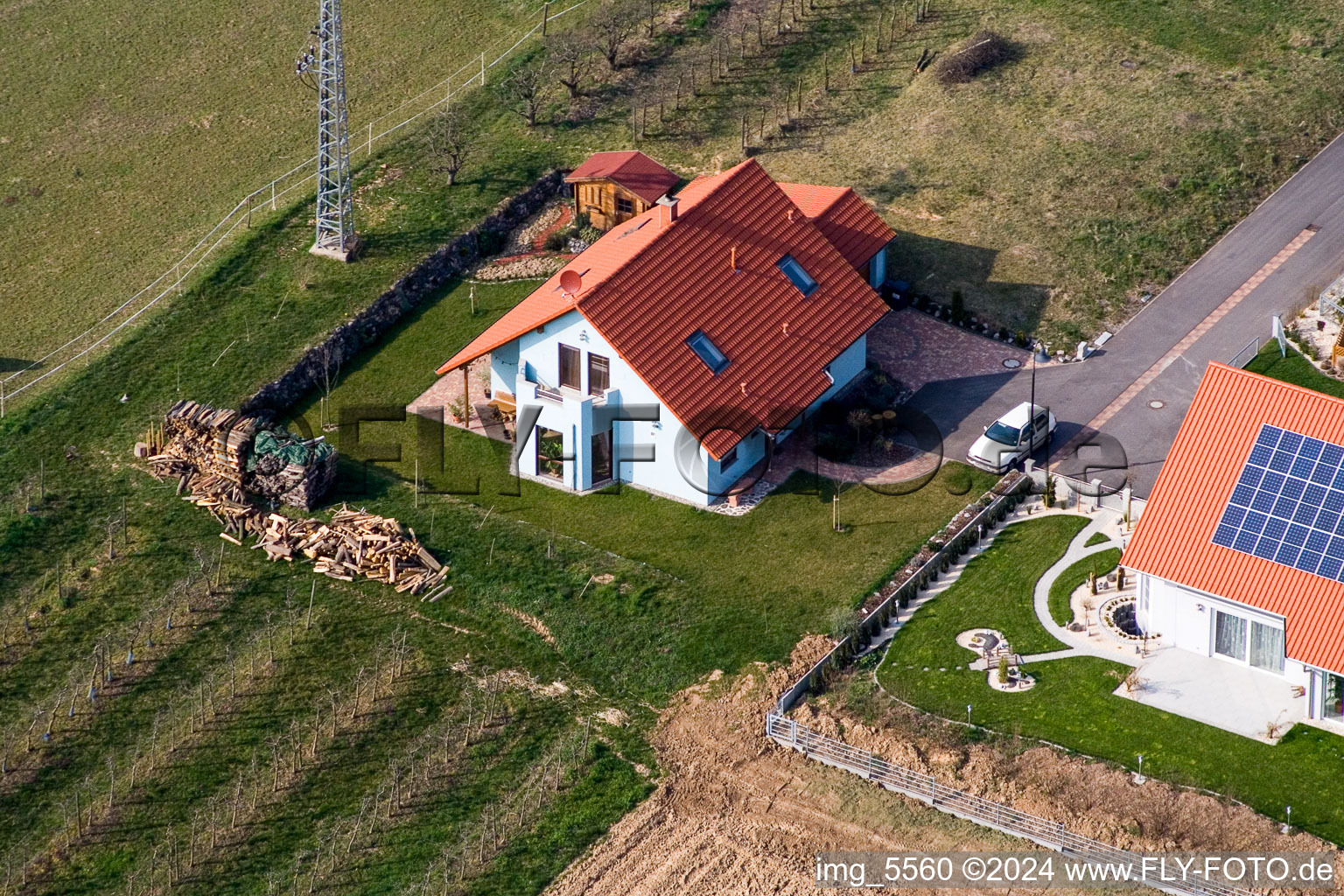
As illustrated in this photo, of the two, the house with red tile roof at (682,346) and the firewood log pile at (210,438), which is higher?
the house with red tile roof at (682,346)

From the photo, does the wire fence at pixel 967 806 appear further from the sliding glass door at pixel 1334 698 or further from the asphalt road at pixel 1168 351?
the asphalt road at pixel 1168 351

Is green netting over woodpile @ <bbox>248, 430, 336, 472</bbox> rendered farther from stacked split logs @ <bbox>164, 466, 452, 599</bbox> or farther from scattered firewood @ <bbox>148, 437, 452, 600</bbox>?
stacked split logs @ <bbox>164, 466, 452, 599</bbox>

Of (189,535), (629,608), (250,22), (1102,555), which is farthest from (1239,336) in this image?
(250,22)

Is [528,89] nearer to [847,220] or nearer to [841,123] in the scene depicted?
[841,123]

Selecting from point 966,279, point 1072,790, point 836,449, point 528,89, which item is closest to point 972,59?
point 966,279

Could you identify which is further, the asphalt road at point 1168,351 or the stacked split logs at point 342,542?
the asphalt road at point 1168,351

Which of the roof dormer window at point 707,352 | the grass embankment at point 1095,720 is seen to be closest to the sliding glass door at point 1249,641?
the grass embankment at point 1095,720

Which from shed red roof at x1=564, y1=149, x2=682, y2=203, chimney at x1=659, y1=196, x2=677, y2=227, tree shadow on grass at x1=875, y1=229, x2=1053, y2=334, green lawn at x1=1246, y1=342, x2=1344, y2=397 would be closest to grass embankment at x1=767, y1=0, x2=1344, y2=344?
tree shadow on grass at x1=875, y1=229, x2=1053, y2=334
